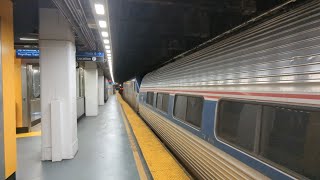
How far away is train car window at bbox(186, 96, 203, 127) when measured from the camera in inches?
165

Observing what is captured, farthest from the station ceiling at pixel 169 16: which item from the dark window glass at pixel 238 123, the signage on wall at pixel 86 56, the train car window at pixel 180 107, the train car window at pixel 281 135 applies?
the train car window at pixel 281 135

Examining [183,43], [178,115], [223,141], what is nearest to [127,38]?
[183,43]

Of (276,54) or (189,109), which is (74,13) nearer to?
(189,109)

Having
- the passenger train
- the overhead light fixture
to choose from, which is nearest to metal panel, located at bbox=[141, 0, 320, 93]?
the passenger train

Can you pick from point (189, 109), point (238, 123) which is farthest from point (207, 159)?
point (189, 109)

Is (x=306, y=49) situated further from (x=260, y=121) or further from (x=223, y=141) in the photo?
(x=223, y=141)

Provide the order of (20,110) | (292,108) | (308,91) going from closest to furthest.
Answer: (308,91), (292,108), (20,110)

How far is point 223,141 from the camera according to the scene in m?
3.07

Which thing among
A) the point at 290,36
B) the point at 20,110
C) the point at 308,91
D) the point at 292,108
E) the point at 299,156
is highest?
the point at 290,36

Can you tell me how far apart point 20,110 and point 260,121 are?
884cm

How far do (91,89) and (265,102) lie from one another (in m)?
12.5

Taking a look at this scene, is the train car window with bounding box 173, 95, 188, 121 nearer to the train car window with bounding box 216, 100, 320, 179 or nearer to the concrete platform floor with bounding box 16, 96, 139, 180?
the concrete platform floor with bounding box 16, 96, 139, 180

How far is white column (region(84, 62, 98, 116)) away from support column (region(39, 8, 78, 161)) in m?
8.21

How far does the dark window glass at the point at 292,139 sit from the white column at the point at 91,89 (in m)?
12.3
